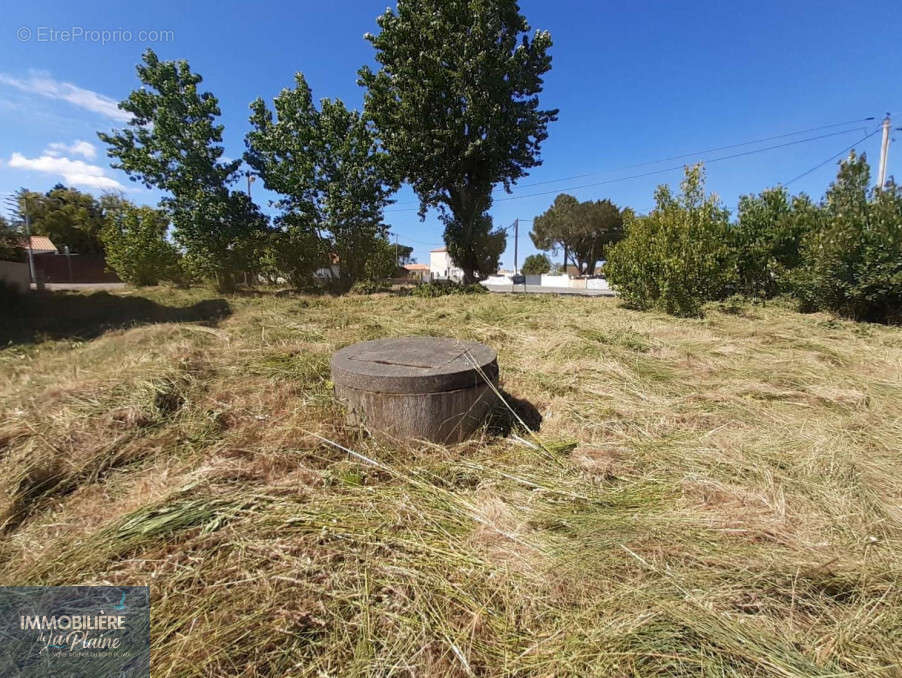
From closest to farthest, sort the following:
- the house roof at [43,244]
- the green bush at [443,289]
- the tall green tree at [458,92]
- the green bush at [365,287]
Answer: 1. the tall green tree at [458,92]
2. the green bush at [443,289]
3. the green bush at [365,287]
4. the house roof at [43,244]

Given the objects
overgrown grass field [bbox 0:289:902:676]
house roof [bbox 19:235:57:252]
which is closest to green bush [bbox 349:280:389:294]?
overgrown grass field [bbox 0:289:902:676]

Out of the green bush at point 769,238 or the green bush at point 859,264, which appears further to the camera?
the green bush at point 769,238

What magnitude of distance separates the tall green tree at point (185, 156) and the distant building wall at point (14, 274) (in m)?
4.58

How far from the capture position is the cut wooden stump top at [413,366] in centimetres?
232

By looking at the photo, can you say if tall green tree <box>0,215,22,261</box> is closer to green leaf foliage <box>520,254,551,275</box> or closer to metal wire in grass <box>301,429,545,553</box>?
metal wire in grass <box>301,429,545,553</box>

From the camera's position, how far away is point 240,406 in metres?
2.73

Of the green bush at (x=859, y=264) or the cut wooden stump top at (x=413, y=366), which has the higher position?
the green bush at (x=859, y=264)

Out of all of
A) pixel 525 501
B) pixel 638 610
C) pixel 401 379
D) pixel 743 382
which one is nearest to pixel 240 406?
pixel 401 379

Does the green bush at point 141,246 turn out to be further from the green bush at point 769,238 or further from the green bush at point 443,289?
the green bush at point 769,238

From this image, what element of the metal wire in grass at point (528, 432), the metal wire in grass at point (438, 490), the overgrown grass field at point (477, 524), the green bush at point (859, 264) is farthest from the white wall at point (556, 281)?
the metal wire in grass at point (438, 490)

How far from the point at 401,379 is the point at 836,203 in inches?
644

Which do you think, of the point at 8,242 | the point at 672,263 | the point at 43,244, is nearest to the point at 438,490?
the point at 672,263

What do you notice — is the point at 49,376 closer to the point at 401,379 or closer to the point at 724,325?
the point at 401,379

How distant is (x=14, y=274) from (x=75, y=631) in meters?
14.0
